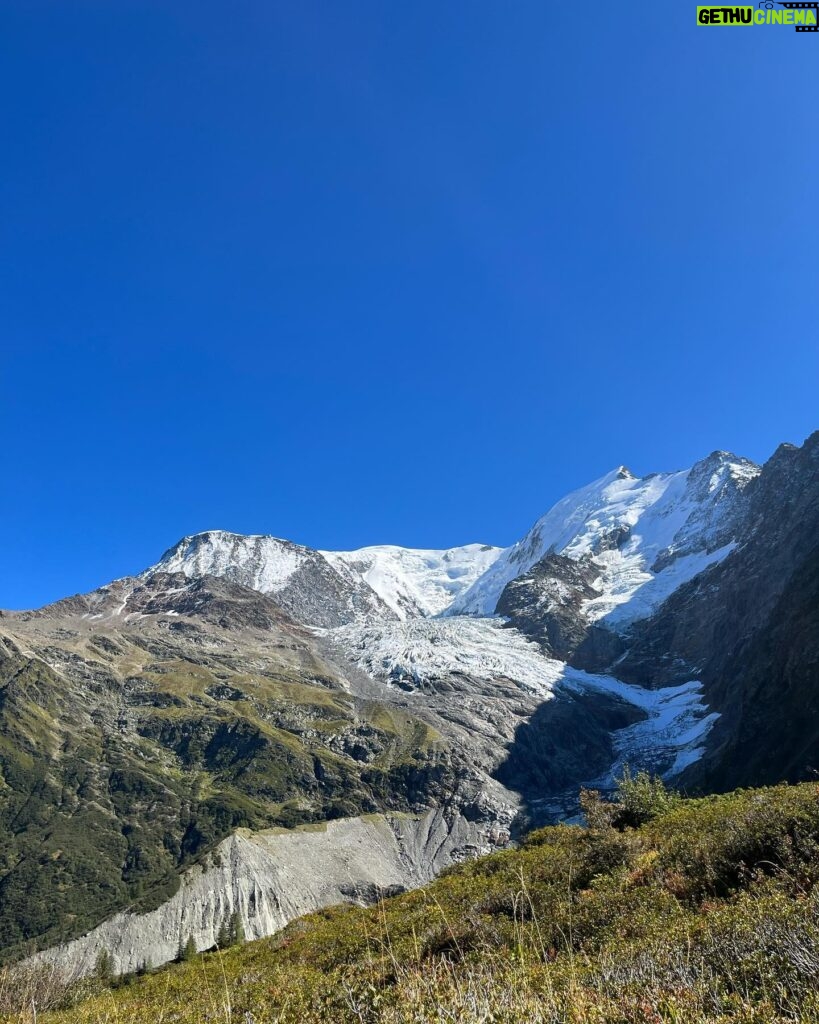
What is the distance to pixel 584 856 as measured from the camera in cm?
2731

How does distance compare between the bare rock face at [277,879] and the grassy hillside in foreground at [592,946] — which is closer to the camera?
the grassy hillside in foreground at [592,946]

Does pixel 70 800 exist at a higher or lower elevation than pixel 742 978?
higher

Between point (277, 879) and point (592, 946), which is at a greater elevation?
point (277, 879)

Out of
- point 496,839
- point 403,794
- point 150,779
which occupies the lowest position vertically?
point 496,839

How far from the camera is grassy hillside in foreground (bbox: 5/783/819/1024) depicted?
8062mm

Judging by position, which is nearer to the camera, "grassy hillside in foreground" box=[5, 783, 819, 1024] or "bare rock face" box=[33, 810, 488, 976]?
"grassy hillside in foreground" box=[5, 783, 819, 1024]

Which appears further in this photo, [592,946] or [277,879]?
[277,879]

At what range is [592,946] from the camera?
48.4 ft

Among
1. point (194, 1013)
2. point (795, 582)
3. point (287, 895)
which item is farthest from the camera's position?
point (795, 582)

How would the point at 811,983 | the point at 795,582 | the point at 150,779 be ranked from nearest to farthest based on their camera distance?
the point at 811,983
the point at 795,582
the point at 150,779

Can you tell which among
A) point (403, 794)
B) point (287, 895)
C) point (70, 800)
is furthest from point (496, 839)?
point (70, 800)

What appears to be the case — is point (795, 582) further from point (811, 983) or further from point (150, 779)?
point (150, 779)

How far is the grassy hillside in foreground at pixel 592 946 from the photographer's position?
8062 mm

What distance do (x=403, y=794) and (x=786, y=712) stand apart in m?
121
